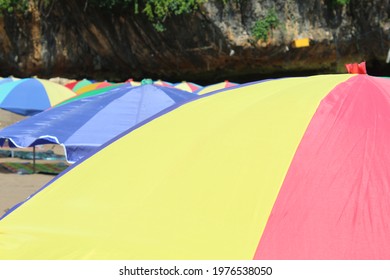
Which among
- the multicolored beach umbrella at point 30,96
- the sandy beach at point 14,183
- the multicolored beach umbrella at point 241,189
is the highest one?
the multicolored beach umbrella at point 241,189

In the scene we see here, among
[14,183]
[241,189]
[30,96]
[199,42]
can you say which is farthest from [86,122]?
[199,42]

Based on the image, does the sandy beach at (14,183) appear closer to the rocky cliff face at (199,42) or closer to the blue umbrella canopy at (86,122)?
the blue umbrella canopy at (86,122)

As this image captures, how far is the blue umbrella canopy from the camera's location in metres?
6.62

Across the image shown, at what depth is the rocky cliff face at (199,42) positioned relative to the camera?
20.5m

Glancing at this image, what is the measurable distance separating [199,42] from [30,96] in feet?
36.0

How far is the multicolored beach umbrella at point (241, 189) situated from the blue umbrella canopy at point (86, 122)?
3.52 m

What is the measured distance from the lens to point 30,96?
443 inches

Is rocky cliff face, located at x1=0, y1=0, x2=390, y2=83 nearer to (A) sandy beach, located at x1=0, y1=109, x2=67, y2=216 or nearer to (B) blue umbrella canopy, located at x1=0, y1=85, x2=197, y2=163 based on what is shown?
(A) sandy beach, located at x1=0, y1=109, x2=67, y2=216

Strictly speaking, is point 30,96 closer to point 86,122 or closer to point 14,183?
point 14,183

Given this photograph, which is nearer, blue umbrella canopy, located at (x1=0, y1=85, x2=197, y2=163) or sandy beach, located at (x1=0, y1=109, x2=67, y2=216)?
blue umbrella canopy, located at (x1=0, y1=85, x2=197, y2=163)

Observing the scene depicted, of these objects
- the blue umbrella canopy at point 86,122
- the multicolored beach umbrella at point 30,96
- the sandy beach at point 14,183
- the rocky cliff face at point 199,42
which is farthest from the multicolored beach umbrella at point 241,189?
the rocky cliff face at point 199,42

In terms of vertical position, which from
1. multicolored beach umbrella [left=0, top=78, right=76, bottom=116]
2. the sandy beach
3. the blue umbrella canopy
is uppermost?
the blue umbrella canopy

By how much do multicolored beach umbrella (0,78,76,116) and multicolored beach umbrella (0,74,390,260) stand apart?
27.1 feet

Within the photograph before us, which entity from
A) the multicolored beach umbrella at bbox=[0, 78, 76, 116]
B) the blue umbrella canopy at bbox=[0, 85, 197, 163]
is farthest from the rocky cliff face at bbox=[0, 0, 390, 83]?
the blue umbrella canopy at bbox=[0, 85, 197, 163]
